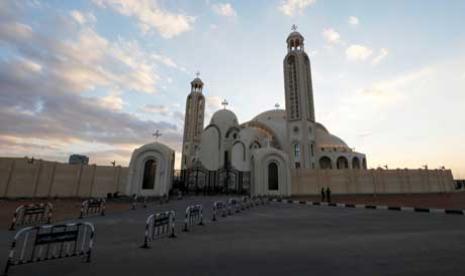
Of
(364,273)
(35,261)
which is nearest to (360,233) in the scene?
(364,273)

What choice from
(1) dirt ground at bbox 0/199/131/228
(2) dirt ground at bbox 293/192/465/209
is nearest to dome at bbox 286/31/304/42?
(2) dirt ground at bbox 293/192/465/209

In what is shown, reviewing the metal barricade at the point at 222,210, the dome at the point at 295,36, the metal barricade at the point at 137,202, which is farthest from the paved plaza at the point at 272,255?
the dome at the point at 295,36

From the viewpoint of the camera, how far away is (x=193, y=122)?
5828 centimetres

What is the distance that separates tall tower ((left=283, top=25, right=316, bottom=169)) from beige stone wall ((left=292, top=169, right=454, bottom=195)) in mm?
9910

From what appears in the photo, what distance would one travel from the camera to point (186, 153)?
5800 cm

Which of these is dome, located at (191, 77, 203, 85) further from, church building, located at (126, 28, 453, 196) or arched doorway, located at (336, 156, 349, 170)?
arched doorway, located at (336, 156, 349, 170)

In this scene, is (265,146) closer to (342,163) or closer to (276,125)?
(276,125)

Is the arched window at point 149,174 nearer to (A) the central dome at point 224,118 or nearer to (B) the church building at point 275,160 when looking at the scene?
(B) the church building at point 275,160

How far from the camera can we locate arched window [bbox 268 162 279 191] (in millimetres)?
28047

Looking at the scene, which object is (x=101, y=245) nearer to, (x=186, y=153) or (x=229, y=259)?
(x=229, y=259)

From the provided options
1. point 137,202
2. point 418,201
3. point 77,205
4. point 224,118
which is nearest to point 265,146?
point 224,118

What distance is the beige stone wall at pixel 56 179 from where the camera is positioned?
22.4 meters

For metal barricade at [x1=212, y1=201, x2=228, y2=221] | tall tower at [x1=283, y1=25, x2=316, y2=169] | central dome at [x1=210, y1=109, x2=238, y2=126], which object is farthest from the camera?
central dome at [x1=210, y1=109, x2=238, y2=126]

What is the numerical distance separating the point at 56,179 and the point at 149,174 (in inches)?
363
